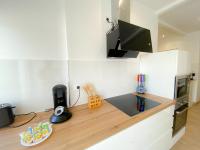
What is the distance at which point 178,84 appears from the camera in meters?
1.31

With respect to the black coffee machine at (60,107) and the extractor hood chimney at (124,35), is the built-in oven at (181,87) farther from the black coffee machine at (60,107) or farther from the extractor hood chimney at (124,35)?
the black coffee machine at (60,107)

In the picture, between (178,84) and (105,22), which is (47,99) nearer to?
(105,22)

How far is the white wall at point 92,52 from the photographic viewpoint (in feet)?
3.55

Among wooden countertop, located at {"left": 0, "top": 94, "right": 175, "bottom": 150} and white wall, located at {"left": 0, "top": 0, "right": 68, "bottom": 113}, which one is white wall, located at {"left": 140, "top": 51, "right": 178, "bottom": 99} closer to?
wooden countertop, located at {"left": 0, "top": 94, "right": 175, "bottom": 150}

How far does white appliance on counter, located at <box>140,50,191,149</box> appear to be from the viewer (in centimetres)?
128

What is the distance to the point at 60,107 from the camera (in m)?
0.90

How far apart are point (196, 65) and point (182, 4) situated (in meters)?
2.20

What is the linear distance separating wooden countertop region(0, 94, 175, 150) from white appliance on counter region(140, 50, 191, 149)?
52 centimetres

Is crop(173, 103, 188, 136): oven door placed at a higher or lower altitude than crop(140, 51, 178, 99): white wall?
lower

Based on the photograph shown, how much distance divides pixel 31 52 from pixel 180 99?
1978 millimetres

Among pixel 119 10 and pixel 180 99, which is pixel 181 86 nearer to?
pixel 180 99

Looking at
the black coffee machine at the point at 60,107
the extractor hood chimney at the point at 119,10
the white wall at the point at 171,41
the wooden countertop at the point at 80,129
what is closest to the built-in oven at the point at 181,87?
the wooden countertop at the point at 80,129

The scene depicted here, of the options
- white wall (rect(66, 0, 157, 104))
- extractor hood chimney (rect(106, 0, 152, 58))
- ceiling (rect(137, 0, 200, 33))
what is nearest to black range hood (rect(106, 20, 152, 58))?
extractor hood chimney (rect(106, 0, 152, 58))

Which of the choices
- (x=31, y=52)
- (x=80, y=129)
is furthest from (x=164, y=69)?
(x=31, y=52)
